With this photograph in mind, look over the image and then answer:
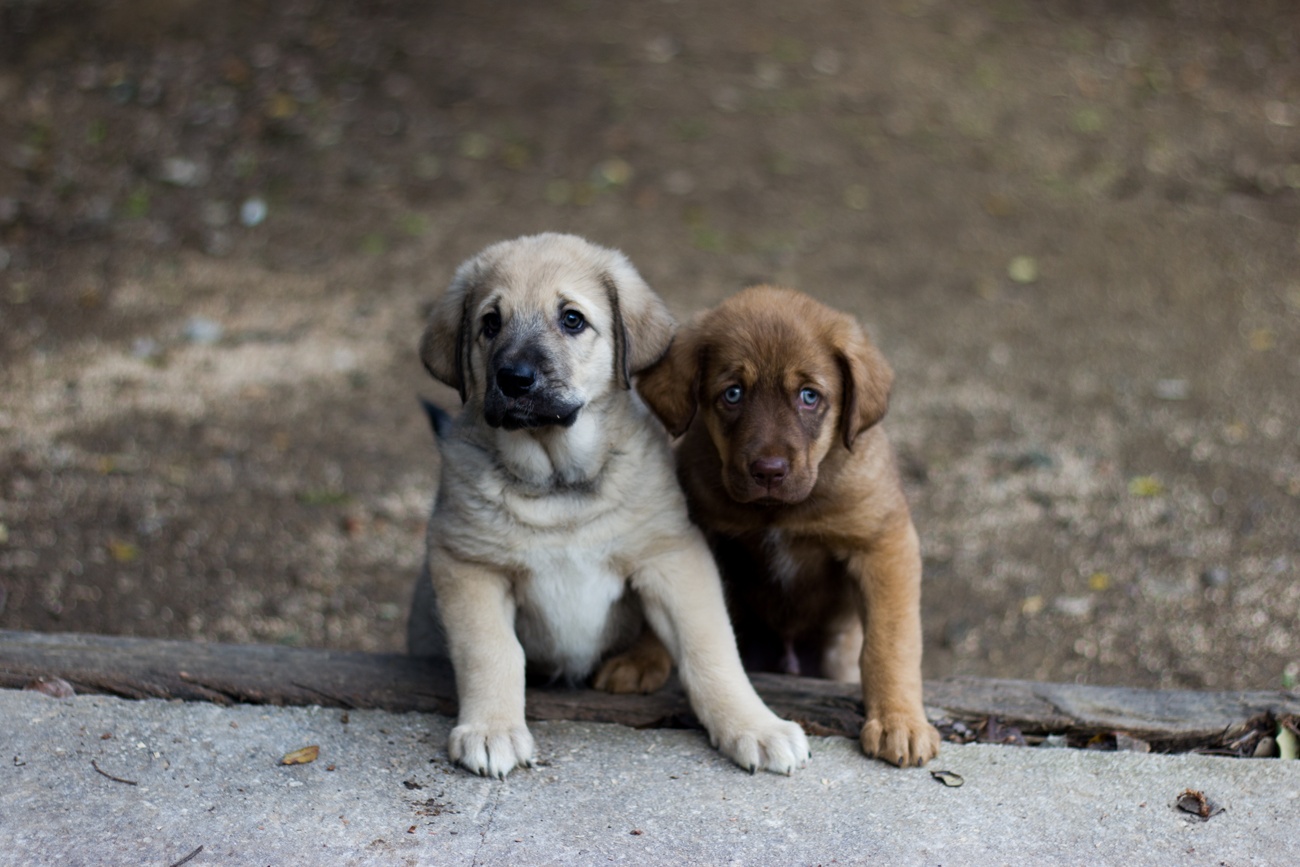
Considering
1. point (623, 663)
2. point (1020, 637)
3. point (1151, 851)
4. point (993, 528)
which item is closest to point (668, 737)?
point (623, 663)

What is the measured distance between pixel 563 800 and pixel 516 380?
112 centimetres

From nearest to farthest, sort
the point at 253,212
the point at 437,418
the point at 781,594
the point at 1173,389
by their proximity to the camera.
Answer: the point at 781,594, the point at 437,418, the point at 1173,389, the point at 253,212

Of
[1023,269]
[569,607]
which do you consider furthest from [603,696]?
[1023,269]

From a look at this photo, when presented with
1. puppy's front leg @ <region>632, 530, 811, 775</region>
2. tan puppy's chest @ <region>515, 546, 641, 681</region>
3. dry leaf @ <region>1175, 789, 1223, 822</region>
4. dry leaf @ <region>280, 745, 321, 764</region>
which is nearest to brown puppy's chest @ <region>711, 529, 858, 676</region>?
puppy's front leg @ <region>632, 530, 811, 775</region>

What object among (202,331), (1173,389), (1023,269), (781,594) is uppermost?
(1023,269)

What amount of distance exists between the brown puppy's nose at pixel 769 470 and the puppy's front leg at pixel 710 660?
32 cm

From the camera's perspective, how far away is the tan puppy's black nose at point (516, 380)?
11.3 ft

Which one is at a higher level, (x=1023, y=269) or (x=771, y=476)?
(x=1023, y=269)

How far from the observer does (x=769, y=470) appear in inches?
138

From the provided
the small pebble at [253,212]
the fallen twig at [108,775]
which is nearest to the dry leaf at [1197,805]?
the fallen twig at [108,775]

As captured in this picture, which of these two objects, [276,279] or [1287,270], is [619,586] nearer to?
[276,279]

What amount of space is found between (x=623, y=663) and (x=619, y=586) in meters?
0.37

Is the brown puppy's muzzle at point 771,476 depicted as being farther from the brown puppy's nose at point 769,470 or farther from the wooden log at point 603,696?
the wooden log at point 603,696

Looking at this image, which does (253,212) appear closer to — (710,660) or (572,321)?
(572,321)
